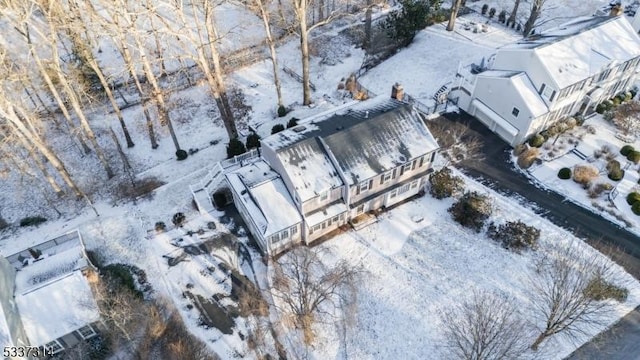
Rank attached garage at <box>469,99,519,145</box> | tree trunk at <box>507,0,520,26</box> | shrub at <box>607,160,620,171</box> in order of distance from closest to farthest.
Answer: shrub at <box>607,160,620,171</box>, attached garage at <box>469,99,519,145</box>, tree trunk at <box>507,0,520,26</box>

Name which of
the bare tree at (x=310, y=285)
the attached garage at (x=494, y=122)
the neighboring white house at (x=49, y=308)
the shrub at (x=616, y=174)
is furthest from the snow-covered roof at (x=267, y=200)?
the shrub at (x=616, y=174)

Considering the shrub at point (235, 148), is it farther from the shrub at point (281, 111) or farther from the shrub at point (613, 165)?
the shrub at point (613, 165)

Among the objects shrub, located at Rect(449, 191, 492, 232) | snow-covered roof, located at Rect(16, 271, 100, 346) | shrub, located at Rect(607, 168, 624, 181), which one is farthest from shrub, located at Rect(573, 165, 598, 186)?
snow-covered roof, located at Rect(16, 271, 100, 346)

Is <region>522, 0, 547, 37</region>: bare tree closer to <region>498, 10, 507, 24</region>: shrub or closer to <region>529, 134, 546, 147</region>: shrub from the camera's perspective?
<region>498, 10, 507, 24</region>: shrub

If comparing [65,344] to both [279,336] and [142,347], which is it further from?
[279,336]

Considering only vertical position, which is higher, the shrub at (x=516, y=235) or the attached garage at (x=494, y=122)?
the attached garage at (x=494, y=122)

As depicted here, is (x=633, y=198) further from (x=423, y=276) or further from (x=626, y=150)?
(x=423, y=276)

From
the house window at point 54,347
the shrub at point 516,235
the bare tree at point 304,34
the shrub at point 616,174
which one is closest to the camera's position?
the house window at point 54,347
